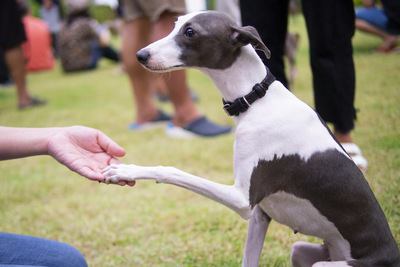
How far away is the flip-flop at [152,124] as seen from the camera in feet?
15.5

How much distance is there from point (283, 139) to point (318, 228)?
1.05ft

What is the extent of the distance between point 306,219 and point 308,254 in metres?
0.20

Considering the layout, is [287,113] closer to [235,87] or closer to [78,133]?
[235,87]

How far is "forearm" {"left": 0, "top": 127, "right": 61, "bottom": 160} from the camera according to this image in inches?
69.5

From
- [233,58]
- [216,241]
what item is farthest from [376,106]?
[233,58]

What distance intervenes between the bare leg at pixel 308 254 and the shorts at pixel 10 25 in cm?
522

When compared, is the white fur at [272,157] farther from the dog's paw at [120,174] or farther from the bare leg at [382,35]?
the bare leg at [382,35]

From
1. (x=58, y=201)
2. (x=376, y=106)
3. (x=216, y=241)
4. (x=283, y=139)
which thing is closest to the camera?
(x=283, y=139)

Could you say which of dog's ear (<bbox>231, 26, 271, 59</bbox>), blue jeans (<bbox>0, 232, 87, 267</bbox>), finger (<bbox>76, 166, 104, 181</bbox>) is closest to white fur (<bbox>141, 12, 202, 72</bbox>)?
dog's ear (<bbox>231, 26, 271, 59</bbox>)

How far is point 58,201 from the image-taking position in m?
3.10

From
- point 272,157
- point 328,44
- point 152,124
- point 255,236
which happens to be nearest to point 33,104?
point 152,124

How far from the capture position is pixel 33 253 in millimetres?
1714

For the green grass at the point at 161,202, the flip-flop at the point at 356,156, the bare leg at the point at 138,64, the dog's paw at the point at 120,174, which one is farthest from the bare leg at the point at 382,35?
the dog's paw at the point at 120,174

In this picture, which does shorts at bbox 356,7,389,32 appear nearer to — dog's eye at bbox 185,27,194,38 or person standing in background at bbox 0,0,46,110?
person standing in background at bbox 0,0,46,110
